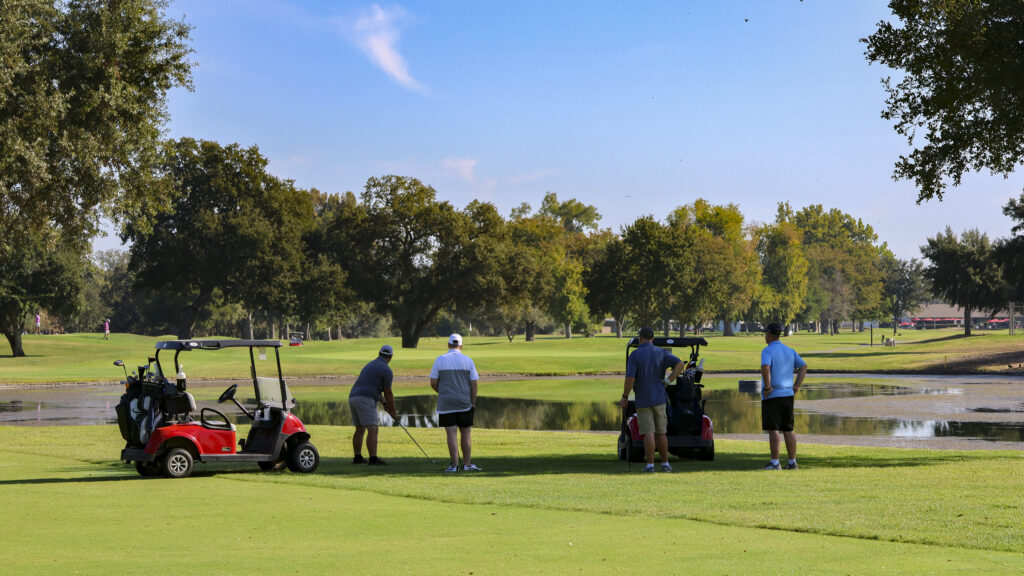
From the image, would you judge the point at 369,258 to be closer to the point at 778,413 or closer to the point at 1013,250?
the point at 1013,250

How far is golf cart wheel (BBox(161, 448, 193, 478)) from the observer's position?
14.6 meters

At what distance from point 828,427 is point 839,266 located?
13850 cm

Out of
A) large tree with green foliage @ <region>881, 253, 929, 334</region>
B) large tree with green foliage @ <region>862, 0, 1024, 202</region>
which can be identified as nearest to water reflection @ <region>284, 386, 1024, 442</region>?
large tree with green foliage @ <region>862, 0, 1024, 202</region>

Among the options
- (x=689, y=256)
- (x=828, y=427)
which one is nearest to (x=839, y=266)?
(x=689, y=256)

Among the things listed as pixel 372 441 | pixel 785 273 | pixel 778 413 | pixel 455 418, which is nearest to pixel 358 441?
pixel 372 441

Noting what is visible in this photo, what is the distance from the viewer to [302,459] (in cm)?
1548

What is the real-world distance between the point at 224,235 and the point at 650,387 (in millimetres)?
61557

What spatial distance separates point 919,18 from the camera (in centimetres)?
2016

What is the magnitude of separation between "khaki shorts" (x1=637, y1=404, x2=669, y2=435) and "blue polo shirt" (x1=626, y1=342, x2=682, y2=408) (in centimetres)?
10

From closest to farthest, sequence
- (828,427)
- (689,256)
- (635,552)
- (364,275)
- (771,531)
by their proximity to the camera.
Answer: (635,552) → (771,531) → (828,427) → (364,275) → (689,256)

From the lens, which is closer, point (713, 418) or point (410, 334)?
point (713, 418)

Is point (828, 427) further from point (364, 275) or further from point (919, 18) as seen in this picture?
point (364, 275)

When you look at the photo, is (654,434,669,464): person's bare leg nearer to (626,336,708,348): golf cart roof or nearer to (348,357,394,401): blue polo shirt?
(626,336,708,348): golf cart roof

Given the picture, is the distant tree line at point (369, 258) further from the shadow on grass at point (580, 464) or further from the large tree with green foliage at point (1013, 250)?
the shadow on grass at point (580, 464)
